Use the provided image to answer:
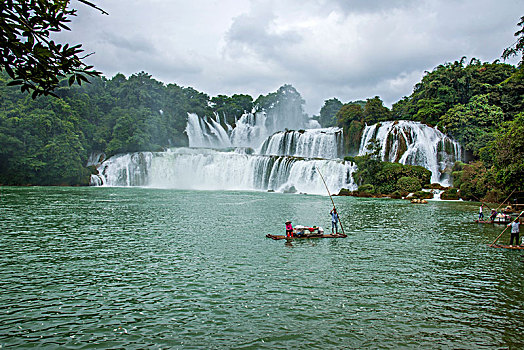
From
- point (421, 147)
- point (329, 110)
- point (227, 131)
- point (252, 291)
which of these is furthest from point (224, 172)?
point (329, 110)

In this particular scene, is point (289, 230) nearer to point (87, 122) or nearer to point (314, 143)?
point (314, 143)

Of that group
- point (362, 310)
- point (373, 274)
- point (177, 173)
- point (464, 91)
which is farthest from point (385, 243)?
point (464, 91)

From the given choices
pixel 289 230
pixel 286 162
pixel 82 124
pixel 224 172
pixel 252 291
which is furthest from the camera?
pixel 82 124

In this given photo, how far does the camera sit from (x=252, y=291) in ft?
24.2

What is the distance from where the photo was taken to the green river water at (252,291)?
5.41 metres

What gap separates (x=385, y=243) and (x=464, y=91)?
46712 millimetres

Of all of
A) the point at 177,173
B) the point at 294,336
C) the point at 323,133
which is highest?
the point at 323,133

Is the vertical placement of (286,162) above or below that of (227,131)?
→ below

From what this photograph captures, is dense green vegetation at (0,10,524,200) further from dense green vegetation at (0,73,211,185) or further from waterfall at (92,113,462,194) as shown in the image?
waterfall at (92,113,462,194)

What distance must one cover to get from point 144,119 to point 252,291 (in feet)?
186

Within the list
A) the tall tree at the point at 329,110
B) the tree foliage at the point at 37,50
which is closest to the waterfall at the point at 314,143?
the tall tree at the point at 329,110

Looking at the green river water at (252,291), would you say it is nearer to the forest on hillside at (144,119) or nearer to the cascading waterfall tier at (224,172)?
the forest on hillside at (144,119)

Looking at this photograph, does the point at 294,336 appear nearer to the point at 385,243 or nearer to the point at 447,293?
the point at 447,293

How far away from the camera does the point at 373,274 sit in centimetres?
874
